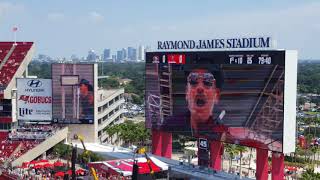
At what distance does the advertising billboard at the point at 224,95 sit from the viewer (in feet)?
154

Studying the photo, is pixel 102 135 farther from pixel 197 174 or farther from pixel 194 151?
pixel 197 174

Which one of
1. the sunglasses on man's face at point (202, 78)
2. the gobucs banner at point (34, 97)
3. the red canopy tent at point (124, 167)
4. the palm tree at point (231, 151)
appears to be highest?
the sunglasses on man's face at point (202, 78)

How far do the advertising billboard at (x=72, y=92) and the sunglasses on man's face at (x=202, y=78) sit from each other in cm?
2224

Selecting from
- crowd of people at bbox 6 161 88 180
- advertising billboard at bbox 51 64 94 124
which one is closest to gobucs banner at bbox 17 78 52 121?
advertising billboard at bbox 51 64 94 124

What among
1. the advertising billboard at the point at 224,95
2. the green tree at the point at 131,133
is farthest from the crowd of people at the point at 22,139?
the advertising billboard at the point at 224,95

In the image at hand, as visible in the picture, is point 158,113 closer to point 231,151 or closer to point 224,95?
point 224,95

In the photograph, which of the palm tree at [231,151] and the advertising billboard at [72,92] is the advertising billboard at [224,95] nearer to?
the advertising billboard at [72,92]

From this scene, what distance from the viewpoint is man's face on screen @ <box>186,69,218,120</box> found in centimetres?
5278

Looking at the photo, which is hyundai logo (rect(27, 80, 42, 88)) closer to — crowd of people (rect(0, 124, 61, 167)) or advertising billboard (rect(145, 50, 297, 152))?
crowd of people (rect(0, 124, 61, 167))

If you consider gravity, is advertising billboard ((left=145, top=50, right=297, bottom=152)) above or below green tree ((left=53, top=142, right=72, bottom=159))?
above

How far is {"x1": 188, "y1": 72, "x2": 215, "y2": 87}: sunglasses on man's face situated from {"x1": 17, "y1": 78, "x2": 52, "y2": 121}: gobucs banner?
26.3m

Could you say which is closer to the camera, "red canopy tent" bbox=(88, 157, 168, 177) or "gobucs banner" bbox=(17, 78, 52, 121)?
"red canopy tent" bbox=(88, 157, 168, 177)

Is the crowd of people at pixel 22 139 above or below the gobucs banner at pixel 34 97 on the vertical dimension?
below

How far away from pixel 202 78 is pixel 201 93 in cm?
146
